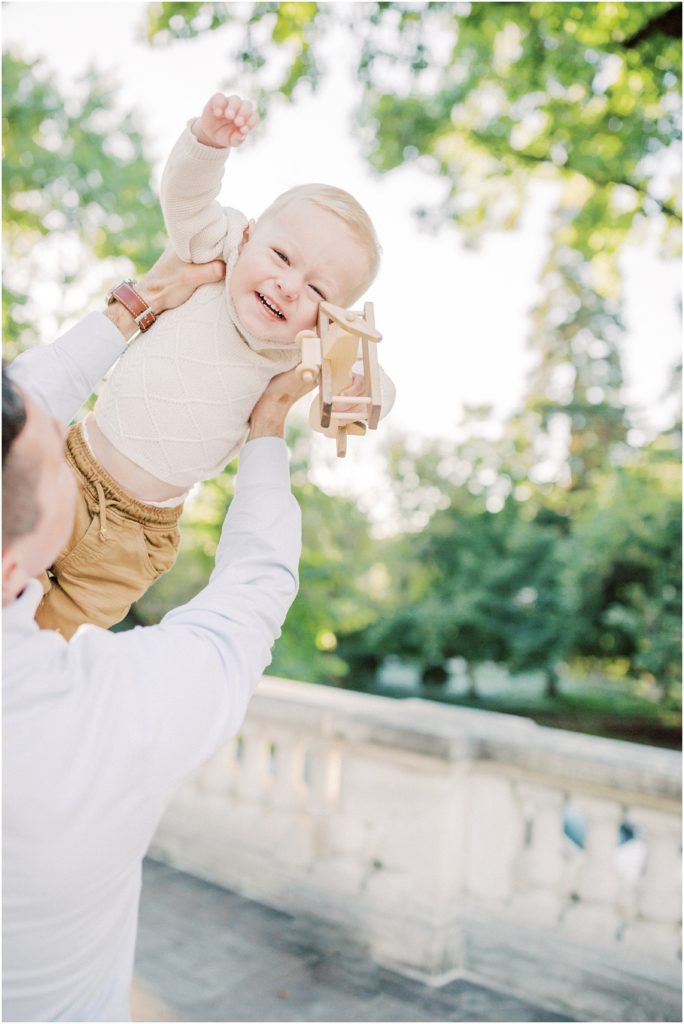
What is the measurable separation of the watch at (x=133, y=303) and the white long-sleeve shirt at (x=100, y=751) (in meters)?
0.67

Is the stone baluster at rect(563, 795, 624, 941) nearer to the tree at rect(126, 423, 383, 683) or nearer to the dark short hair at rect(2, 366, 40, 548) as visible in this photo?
the dark short hair at rect(2, 366, 40, 548)

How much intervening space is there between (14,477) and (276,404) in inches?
27.7

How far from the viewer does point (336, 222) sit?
6.23 feet

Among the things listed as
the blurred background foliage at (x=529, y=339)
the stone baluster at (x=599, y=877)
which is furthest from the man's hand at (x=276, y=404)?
the blurred background foliage at (x=529, y=339)

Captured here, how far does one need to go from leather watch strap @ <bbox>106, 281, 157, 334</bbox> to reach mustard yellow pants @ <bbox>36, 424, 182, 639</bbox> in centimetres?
29

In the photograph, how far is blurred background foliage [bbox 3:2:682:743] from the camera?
6.20 m

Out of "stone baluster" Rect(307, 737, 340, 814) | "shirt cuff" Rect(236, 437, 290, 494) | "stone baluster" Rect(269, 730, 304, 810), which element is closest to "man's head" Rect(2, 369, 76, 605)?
"shirt cuff" Rect(236, 437, 290, 494)

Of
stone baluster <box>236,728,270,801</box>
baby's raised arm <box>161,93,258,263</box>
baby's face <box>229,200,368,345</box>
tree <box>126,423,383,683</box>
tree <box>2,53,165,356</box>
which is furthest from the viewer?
tree <box>126,423,383,683</box>

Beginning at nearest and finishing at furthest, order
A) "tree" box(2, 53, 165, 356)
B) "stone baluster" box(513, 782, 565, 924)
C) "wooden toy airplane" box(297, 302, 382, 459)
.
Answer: "wooden toy airplane" box(297, 302, 382, 459) < "stone baluster" box(513, 782, 565, 924) < "tree" box(2, 53, 165, 356)

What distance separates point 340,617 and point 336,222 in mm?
11192

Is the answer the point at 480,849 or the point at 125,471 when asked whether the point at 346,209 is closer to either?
the point at 125,471

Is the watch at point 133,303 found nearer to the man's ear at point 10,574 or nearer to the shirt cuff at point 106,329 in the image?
the shirt cuff at point 106,329

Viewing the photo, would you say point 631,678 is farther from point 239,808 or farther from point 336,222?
point 336,222

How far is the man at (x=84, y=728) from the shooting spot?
1222 millimetres
